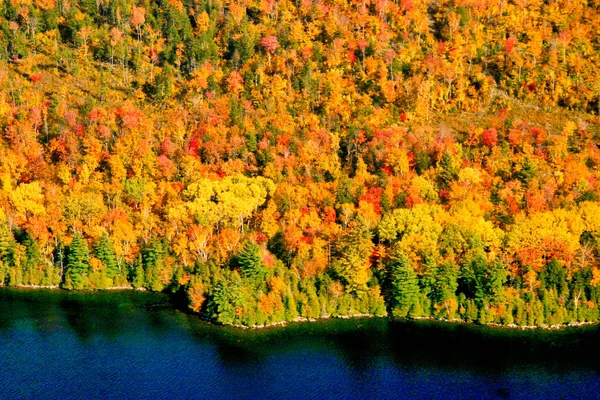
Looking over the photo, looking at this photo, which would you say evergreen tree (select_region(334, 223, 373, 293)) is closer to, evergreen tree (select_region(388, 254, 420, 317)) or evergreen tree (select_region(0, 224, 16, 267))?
evergreen tree (select_region(388, 254, 420, 317))

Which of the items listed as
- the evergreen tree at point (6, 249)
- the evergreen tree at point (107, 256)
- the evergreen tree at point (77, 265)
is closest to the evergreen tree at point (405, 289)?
the evergreen tree at point (107, 256)

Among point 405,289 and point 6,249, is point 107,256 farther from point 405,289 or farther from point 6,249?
point 405,289

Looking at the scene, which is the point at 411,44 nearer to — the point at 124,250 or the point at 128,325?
the point at 124,250

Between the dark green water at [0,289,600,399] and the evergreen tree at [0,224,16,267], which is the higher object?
the evergreen tree at [0,224,16,267]

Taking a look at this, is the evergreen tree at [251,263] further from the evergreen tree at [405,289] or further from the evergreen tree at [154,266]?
the evergreen tree at [405,289]

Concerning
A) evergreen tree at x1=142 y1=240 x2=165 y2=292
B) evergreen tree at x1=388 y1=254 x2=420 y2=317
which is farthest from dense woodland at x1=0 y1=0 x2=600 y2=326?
evergreen tree at x1=142 y1=240 x2=165 y2=292

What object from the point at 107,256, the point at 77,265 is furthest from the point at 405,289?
the point at 77,265

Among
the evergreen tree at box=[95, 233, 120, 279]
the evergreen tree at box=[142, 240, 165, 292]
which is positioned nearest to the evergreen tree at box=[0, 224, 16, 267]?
the evergreen tree at box=[95, 233, 120, 279]

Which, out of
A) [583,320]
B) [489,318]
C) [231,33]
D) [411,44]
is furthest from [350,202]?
[231,33]

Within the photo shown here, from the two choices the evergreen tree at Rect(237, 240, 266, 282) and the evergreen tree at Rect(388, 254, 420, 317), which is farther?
the evergreen tree at Rect(237, 240, 266, 282)
